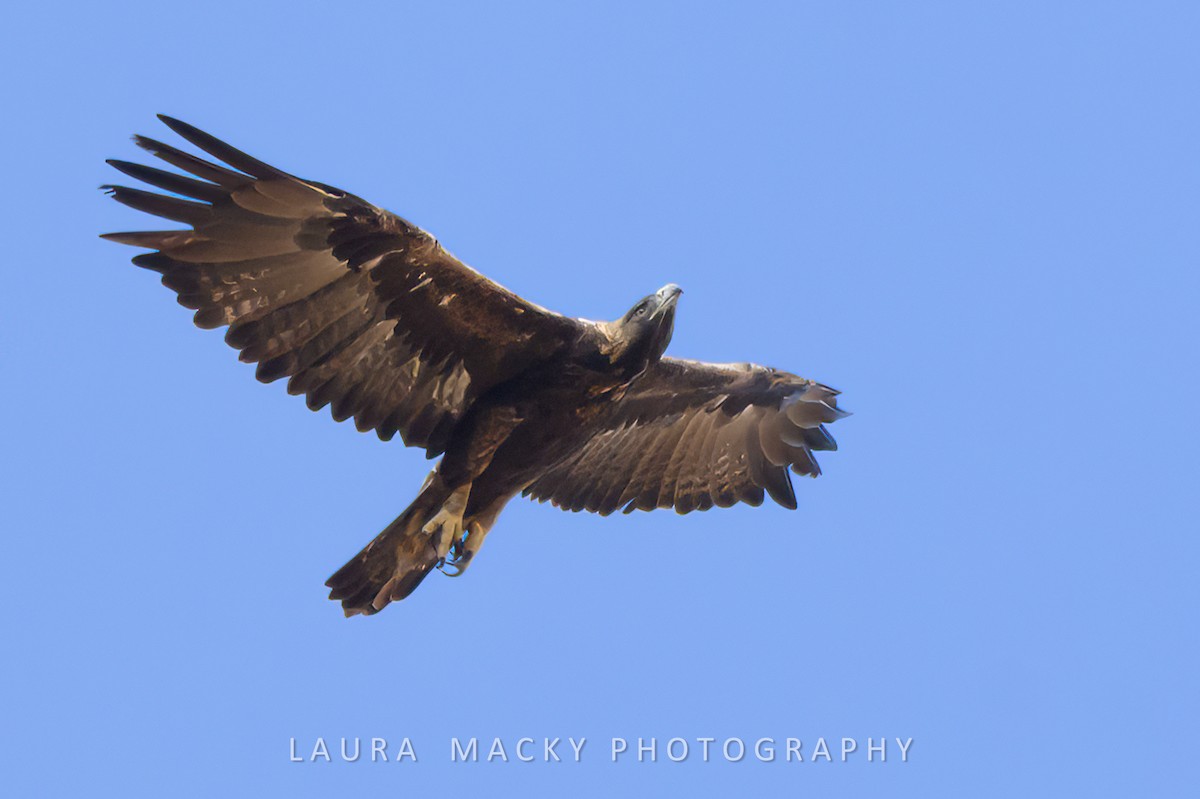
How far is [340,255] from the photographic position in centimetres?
938

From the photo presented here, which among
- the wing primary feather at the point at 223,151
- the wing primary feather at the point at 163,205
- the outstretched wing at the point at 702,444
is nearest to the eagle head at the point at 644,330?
the outstretched wing at the point at 702,444

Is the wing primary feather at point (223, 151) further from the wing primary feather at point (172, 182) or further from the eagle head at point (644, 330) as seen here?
the eagle head at point (644, 330)

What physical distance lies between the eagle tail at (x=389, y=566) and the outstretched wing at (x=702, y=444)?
46.7 inches

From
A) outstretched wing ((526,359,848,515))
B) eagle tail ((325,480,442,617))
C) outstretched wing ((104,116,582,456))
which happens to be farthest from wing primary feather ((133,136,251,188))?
outstretched wing ((526,359,848,515))

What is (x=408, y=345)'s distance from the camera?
9.92 meters

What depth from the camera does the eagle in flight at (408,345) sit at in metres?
9.13

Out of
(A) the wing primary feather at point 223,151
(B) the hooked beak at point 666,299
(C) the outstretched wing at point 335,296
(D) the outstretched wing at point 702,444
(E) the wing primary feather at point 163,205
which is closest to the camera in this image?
(A) the wing primary feather at point 223,151

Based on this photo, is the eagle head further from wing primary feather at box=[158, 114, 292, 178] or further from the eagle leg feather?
wing primary feather at box=[158, 114, 292, 178]

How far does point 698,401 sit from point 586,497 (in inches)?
40.0

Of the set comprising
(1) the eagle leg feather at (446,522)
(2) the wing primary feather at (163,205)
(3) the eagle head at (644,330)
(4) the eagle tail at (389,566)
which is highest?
(3) the eagle head at (644,330)

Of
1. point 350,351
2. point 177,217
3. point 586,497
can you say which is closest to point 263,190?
point 177,217

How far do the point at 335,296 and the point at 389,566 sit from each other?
1.74 metres

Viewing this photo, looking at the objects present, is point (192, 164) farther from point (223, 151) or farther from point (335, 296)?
point (335, 296)

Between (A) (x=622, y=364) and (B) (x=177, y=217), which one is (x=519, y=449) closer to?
(A) (x=622, y=364)
